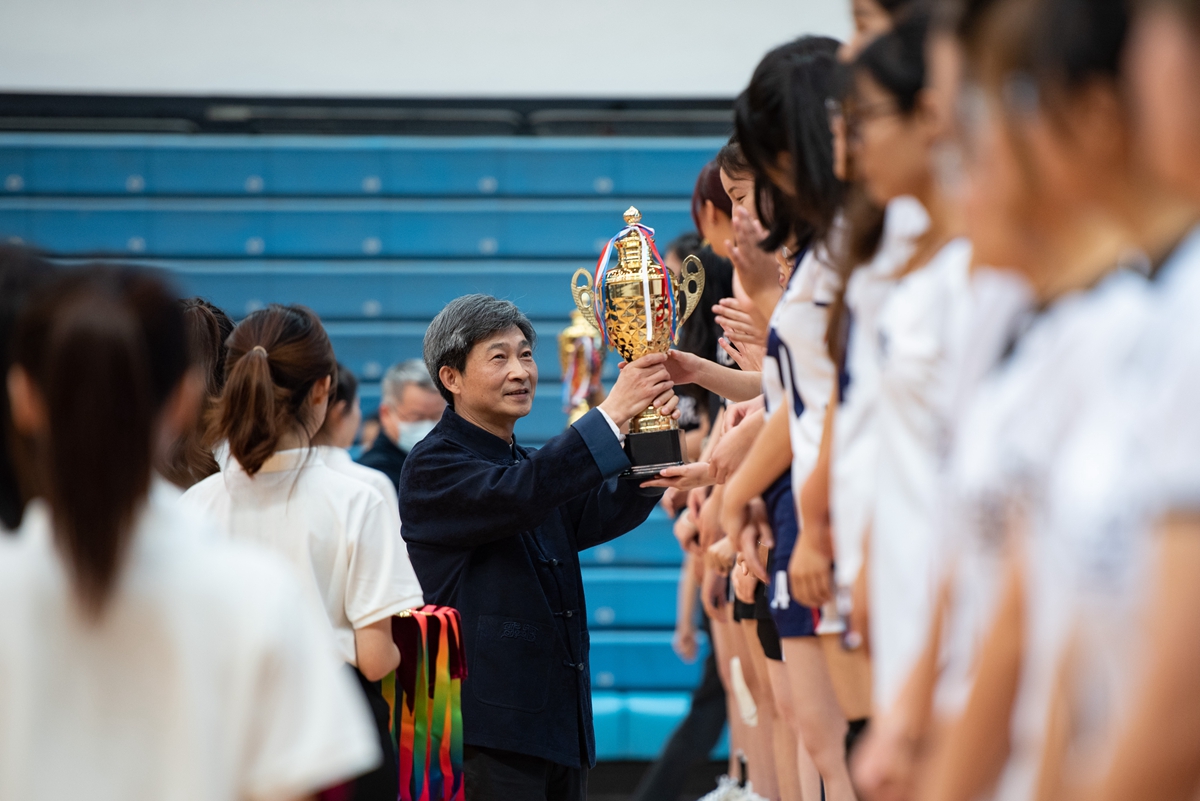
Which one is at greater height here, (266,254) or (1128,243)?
(266,254)

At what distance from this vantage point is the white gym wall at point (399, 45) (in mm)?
6656

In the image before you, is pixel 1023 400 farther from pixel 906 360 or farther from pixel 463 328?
pixel 463 328

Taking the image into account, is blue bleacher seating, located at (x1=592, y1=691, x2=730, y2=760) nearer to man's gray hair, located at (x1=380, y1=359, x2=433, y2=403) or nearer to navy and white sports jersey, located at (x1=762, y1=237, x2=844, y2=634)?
man's gray hair, located at (x1=380, y1=359, x2=433, y2=403)

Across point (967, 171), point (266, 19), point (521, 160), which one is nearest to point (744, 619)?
point (967, 171)

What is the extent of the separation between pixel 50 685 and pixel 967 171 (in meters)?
1.02

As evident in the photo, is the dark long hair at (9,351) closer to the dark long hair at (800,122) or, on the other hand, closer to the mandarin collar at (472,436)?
the dark long hair at (800,122)

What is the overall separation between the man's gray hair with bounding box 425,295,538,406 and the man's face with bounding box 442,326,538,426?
0.06 ft

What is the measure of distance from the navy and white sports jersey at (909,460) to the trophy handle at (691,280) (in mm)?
1563

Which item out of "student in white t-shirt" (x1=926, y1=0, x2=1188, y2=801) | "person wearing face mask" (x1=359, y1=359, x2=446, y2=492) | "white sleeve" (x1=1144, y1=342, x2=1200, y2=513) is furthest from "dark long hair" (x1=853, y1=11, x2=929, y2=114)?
"person wearing face mask" (x1=359, y1=359, x2=446, y2=492)

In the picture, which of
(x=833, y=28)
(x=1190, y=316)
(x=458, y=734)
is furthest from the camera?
(x=833, y=28)

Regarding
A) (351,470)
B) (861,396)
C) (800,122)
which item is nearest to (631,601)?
(351,470)

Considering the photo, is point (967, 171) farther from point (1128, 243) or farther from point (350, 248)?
point (350, 248)

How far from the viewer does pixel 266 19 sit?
22.1ft

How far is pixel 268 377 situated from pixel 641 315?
0.95 m
